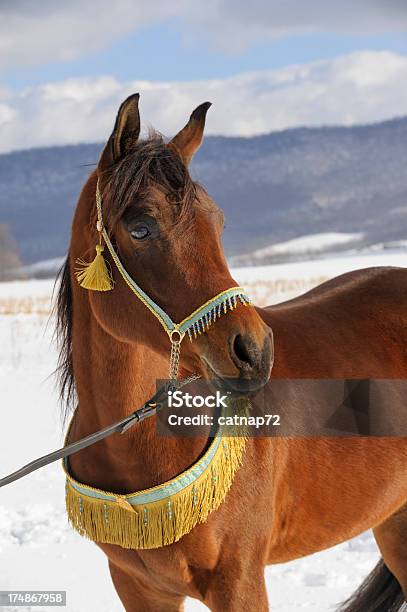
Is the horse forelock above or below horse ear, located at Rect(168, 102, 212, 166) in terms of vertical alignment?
below

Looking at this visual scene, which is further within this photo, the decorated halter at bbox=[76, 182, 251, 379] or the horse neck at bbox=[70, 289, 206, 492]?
the horse neck at bbox=[70, 289, 206, 492]

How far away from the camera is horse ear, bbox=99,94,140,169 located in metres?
2.16

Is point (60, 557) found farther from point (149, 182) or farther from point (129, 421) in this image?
point (149, 182)

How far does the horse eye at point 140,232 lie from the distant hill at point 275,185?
122 metres

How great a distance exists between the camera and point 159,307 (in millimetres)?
2164

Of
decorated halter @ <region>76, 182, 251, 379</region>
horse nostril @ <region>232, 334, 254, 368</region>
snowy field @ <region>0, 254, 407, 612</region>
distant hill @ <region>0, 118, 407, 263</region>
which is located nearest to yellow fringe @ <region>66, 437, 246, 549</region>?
decorated halter @ <region>76, 182, 251, 379</region>

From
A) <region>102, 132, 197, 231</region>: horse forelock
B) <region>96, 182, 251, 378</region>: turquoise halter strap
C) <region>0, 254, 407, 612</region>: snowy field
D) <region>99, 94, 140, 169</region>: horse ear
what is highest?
<region>99, 94, 140, 169</region>: horse ear

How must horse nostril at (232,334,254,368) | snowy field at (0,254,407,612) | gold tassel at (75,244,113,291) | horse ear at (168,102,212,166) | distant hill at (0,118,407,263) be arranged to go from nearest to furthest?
horse nostril at (232,334,254,368), gold tassel at (75,244,113,291), horse ear at (168,102,212,166), snowy field at (0,254,407,612), distant hill at (0,118,407,263)

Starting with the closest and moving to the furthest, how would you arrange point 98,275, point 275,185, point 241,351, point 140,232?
point 241,351 < point 140,232 < point 98,275 < point 275,185

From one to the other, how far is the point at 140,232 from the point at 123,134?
0.32 metres

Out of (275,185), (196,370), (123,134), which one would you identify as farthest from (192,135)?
(275,185)

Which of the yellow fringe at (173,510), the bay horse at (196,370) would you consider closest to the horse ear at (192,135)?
the bay horse at (196,370)

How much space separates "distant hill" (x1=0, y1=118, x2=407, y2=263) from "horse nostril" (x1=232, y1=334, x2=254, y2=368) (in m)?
122

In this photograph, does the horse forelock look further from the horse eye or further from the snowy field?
the snowy field
